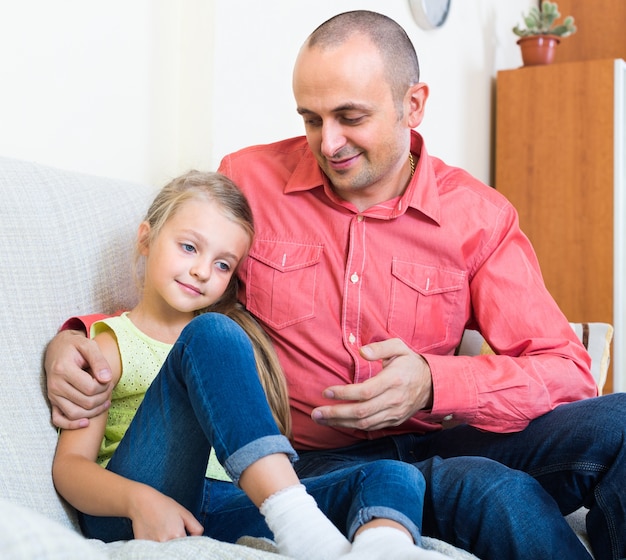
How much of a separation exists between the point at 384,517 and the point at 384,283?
1.94 ft

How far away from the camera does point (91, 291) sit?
4.47 feet

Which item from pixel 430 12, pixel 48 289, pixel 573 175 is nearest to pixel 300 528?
pixel 48 289

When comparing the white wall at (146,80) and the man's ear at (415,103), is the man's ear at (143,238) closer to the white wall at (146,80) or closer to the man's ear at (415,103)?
the white wall at (146,80)

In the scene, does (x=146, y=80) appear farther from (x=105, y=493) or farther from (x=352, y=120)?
(x=105, y=493)

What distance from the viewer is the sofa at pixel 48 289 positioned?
1.07 m

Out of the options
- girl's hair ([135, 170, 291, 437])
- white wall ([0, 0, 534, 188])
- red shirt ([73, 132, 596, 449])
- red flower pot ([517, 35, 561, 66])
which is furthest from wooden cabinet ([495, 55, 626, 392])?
girl's hair ([135, 170, 291, 437])

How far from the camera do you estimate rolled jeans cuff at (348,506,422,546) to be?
3.21ft

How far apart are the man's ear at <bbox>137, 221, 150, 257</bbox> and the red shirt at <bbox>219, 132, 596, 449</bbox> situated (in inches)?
7.8

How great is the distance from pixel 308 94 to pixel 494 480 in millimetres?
707

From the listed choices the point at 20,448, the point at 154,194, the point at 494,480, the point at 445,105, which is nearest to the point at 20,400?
the point at 20,448

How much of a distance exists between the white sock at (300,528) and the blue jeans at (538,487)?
0.94 feet

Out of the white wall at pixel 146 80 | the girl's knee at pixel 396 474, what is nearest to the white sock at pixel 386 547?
the girl's knee at pixel 396 474

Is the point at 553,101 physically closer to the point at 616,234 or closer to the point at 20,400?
the point at 616,234

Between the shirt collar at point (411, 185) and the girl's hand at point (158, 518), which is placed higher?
the shirt collar at point (411, 185)
